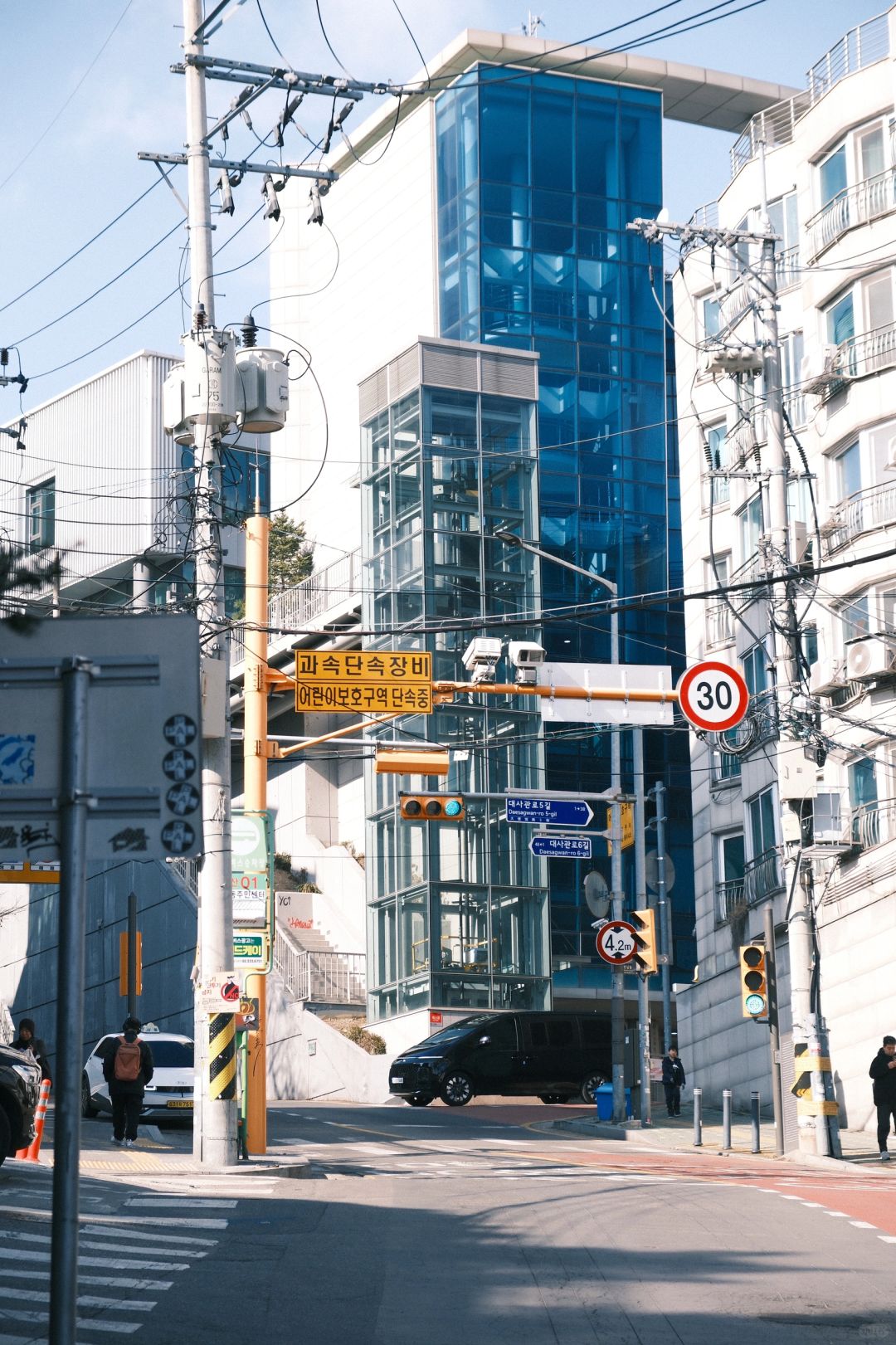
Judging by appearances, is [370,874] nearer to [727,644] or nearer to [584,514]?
[727,644]

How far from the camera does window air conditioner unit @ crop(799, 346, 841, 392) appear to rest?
38.4 m

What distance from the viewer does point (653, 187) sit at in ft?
199

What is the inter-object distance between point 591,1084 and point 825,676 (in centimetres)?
945

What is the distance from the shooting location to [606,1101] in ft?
107

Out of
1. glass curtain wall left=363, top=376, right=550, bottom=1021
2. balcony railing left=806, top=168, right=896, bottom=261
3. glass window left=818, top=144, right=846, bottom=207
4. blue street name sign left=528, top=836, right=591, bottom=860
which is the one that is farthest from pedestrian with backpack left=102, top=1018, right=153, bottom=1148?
glass window left=818, top=144, right=846, bottom=207

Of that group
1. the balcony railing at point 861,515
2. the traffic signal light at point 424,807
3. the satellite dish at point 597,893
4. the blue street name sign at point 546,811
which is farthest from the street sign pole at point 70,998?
the balcony railing at point 861,515

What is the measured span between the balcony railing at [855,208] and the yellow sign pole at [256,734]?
63.8ft

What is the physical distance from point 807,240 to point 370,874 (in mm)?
19057

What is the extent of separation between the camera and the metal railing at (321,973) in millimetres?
47719

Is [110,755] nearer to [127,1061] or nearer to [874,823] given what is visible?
[127,1061]

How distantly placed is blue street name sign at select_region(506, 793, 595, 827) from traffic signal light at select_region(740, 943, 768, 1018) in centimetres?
532

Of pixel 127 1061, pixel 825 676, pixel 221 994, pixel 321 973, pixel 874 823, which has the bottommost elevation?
pixel 127 1061

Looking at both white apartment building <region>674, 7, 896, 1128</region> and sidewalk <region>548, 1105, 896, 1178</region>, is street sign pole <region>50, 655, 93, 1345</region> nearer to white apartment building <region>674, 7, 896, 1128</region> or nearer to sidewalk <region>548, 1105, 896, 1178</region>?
sidewalk <region>548, 1105, 896, 1178</region>

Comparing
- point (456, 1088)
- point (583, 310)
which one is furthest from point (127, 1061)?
point (583, 310)
